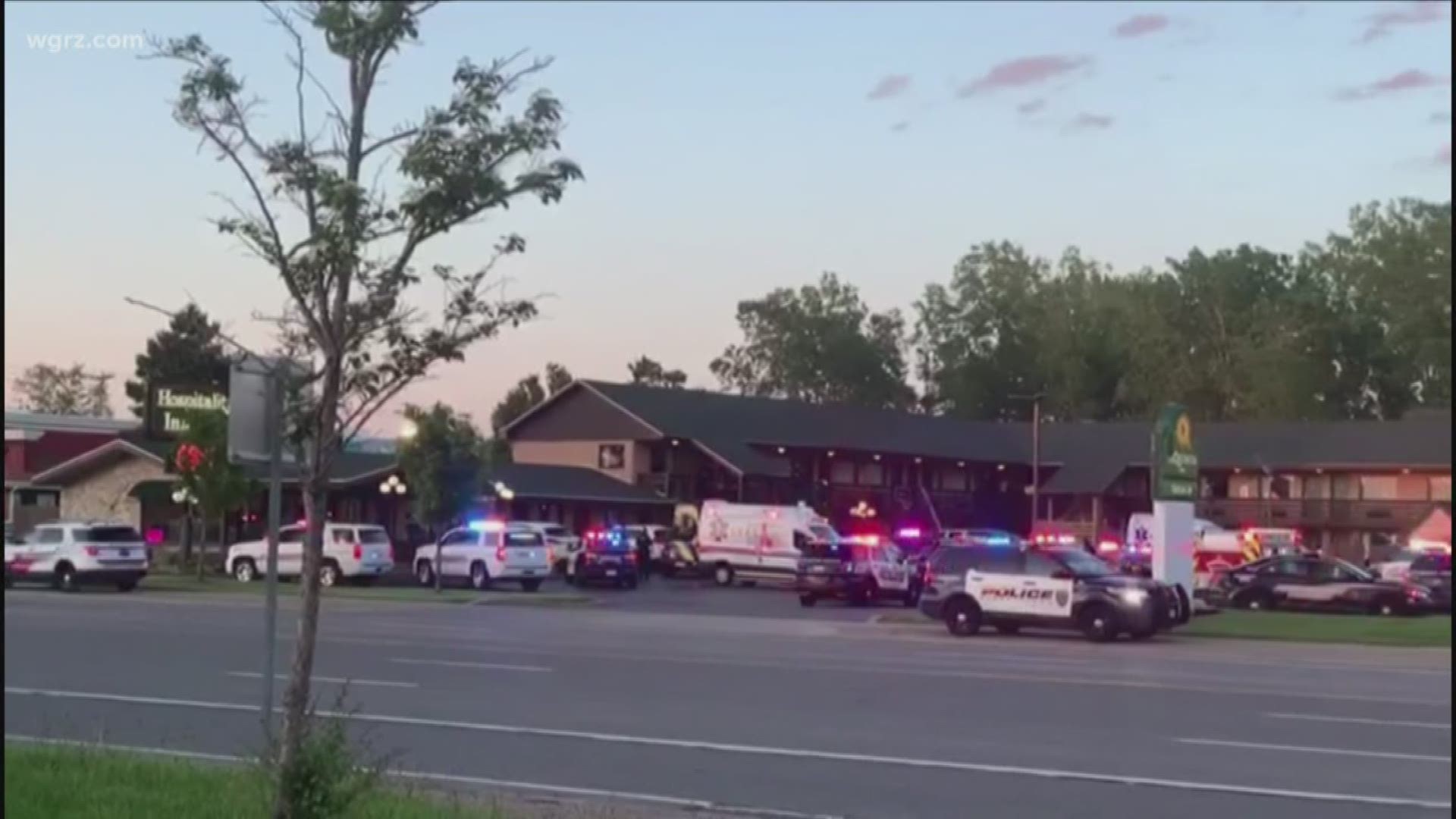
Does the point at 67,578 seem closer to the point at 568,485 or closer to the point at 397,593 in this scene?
the point at 397,593

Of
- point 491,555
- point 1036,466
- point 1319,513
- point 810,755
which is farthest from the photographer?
point 1319,513

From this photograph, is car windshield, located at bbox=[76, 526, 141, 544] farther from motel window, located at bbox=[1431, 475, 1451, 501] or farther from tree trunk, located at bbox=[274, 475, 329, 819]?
motel window, located at bbox=[1431, 475, 1451, 501]

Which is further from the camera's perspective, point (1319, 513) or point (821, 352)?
point (821, 352)

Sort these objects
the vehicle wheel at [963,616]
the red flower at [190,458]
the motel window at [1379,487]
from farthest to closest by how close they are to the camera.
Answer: the motel window at [1379,487]
the red flower at [190,458]
the vehicle wheel at [963,616]

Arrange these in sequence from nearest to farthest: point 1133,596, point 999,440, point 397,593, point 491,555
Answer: point 1133,596 < point 397,593 < point 491,555 < point 999,440

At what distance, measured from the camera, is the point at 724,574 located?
61844 mm

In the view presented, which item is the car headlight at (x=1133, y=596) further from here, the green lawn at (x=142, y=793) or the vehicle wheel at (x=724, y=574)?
the vehicle wheel at (x=724, y=574)

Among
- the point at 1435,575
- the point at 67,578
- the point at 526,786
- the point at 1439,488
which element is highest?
the point at 1439,488

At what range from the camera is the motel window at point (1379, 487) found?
269ft

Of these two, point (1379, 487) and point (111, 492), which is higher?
point (1379, 487)

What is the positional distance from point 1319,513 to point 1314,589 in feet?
127

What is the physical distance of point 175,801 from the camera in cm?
1156

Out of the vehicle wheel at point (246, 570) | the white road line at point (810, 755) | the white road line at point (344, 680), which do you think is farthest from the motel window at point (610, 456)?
the white road line at point (810, 755)

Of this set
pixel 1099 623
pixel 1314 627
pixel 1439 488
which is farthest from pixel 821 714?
pixel 1439 488
